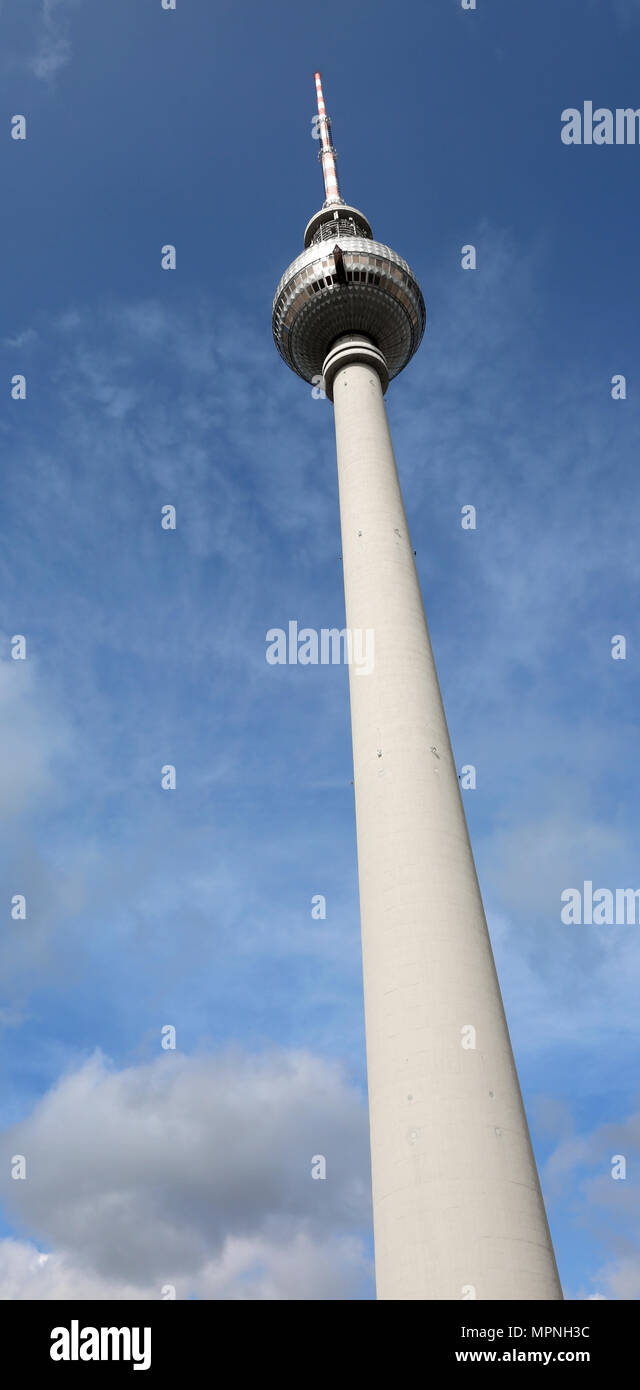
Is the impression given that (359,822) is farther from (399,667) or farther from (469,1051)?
(469,1051)

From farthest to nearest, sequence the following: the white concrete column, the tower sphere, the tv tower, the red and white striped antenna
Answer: the red and white striped antenna, the tower sphere, the tv tower, the white concrete column

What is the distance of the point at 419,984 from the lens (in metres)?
38.3

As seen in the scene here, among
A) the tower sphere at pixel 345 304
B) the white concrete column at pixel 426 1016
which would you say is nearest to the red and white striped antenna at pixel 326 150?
the tower sphere at pixel 345 304

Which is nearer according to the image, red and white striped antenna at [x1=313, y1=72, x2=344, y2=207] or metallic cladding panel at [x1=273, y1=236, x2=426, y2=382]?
metallic cladding panel at [x1=273, y1=236, x2=426, y2=382]

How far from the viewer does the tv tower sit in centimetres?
3256

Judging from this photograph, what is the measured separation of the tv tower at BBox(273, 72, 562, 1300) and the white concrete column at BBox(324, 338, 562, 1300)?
0.06 metres

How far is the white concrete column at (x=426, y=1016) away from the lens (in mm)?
32438

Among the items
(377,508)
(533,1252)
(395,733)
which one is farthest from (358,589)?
(533,1252)

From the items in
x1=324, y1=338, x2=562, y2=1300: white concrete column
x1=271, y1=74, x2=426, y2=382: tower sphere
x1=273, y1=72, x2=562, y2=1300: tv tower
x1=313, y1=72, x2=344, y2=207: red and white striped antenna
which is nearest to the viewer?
x1=324, y1=338, x2=562, y2=1300: white concrete column

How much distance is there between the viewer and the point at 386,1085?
3712 centimetres

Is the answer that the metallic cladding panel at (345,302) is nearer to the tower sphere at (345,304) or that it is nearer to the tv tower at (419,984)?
the tower sphere at (345,304)

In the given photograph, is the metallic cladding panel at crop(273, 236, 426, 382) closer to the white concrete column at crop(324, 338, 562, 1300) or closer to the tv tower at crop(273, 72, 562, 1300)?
the tv tower at crop(273, 72, 562, 1300)

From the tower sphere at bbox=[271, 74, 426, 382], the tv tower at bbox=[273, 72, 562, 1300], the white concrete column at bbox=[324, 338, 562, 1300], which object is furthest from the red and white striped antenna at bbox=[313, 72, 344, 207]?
the white concrete column at bbox=[324, 338, 562, 1300]
